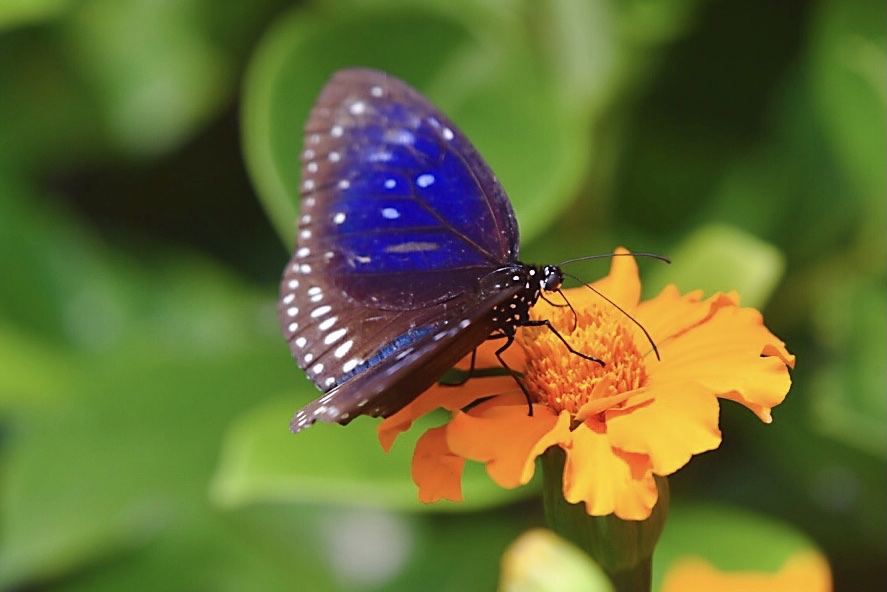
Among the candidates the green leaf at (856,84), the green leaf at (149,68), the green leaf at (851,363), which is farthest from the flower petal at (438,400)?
the green leaf at (149,68)

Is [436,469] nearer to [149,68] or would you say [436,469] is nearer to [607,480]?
[607,480]

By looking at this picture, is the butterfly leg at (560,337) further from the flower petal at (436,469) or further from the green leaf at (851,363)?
the green leaf at (851,363)

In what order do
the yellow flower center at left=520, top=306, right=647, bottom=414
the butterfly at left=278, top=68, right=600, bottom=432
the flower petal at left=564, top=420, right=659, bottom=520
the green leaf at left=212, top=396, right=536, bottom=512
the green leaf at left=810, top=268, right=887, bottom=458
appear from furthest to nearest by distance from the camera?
the green leaf at left=810, top=268, right=887, bottom=458 < the green leaf at left=212, top=396, right=536, bottom=512 < the butterfly at left=278, top=68, right=600, bottom=432 < the yellow flower center at left=520, top=306, right=647, bottom=414 < the flower petal at left=564, top=420, right=659, bottom=520

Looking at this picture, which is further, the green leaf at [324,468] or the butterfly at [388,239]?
the green leaf at [324,468]

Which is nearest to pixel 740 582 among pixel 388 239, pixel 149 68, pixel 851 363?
pixel 388 239

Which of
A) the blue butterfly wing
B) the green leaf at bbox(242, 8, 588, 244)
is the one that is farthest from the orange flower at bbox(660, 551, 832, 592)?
the green leaf at bbox(242, 8, 588, 244)

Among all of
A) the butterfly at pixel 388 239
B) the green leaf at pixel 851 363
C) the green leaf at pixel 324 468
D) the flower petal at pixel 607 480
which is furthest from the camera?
the green leaf at pixel 851 363

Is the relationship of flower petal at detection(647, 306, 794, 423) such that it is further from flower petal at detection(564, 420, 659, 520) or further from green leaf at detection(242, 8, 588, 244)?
green leaf at detection(242, 8, 588, 244)
